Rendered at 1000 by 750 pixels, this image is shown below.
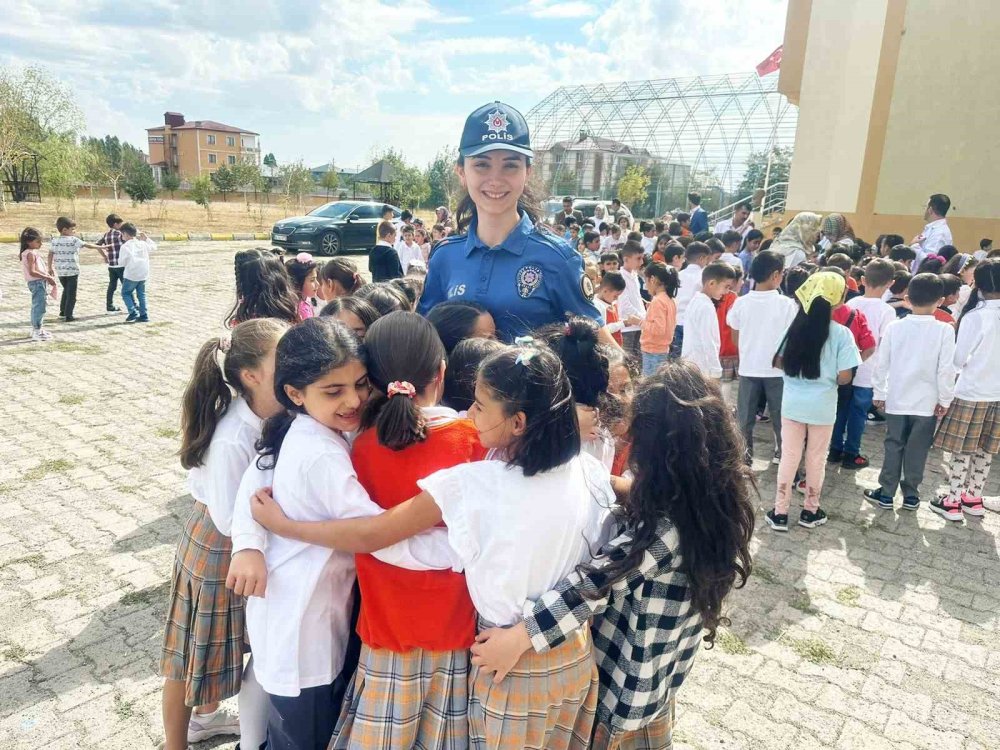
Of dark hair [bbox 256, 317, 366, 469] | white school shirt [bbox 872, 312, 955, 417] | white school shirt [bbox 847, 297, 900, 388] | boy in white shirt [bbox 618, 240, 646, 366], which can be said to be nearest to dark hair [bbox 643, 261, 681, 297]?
boy in white shirt [bbox 618, 240, 646, 366]

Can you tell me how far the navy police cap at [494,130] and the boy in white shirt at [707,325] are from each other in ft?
10.1

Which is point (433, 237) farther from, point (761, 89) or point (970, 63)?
point (761, 89)

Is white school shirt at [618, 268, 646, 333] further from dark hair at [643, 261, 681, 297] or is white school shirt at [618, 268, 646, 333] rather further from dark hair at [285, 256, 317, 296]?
dark hair at [285, 256, 317, 296]

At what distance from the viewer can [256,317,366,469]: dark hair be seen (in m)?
1.57

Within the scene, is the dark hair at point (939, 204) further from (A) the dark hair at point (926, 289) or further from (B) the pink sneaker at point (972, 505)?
(B) the pink sneaker at point (972, 505)

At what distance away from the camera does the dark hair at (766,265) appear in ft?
14.9

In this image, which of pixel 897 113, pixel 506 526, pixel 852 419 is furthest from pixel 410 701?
pixel 897 113

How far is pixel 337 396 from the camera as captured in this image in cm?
160

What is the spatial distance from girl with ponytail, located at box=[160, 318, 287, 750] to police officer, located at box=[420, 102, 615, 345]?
0.69m

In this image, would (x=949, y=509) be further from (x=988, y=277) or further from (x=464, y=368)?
(x=464, y=368)

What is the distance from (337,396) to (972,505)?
4.61m

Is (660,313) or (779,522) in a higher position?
(660,313)

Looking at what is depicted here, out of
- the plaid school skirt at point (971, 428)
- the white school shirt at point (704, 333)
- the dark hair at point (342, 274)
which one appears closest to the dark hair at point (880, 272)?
the plaid school skirt at point (971, 428)

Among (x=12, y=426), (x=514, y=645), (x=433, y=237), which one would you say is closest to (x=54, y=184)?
(x=433, y=237)
